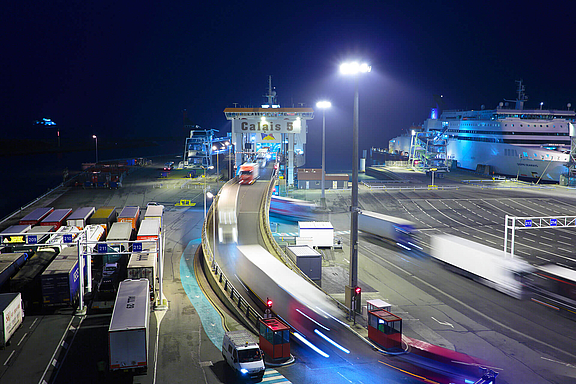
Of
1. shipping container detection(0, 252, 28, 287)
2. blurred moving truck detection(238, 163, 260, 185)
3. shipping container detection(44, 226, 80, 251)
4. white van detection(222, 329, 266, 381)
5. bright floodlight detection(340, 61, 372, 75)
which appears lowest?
white van detection(222, 329, 266, 381)

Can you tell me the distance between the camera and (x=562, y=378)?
555 inches

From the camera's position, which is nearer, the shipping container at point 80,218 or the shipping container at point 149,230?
the shipping container at point 149,230

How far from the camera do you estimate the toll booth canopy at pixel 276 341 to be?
1478 centimetres

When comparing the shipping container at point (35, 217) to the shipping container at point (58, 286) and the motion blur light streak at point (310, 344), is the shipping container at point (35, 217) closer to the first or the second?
the shipping container at point (58, 286)

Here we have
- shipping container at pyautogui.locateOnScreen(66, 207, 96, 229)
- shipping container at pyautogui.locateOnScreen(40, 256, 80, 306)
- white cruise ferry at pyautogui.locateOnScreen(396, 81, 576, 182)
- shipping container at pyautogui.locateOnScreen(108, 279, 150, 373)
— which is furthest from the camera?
white cruise ferry at pyautogui.locateOnScreen(396, 81, 576, 182)

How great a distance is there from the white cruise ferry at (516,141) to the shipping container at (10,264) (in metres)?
68.1

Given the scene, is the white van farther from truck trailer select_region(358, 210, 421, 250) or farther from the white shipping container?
truck trailer select_region(358, 210, 421, 250)

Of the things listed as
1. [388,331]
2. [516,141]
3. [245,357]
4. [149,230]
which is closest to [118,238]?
[149,230]

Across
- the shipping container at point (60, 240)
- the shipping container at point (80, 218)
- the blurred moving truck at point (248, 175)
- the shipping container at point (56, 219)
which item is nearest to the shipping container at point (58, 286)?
the shipping container at point (60, 240)

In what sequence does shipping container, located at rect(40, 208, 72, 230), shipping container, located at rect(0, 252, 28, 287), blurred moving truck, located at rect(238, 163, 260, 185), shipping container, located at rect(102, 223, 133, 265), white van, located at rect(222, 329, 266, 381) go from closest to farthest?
white van, located at rect(222, 329, 266, 381) → shipping container, located at rect(0, 252, 28, 287) → shipping container, located at rect(102, 223, 133, 265) → shipping container, located at rect(40, 208, 72, 230) → blurred moving truck, located at rect(238, 163, 260, 185)

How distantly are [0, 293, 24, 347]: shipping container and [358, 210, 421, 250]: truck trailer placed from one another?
2575 centimetres

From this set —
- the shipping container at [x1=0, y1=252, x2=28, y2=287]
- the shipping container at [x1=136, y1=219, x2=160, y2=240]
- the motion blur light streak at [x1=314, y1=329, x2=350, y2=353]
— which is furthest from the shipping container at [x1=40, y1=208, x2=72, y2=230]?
the motion blur light streak at [x1=314, y1=329, x2=350, y2=353]

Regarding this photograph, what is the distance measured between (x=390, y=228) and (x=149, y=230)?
61.6 ft

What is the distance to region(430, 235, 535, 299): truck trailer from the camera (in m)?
22.9
